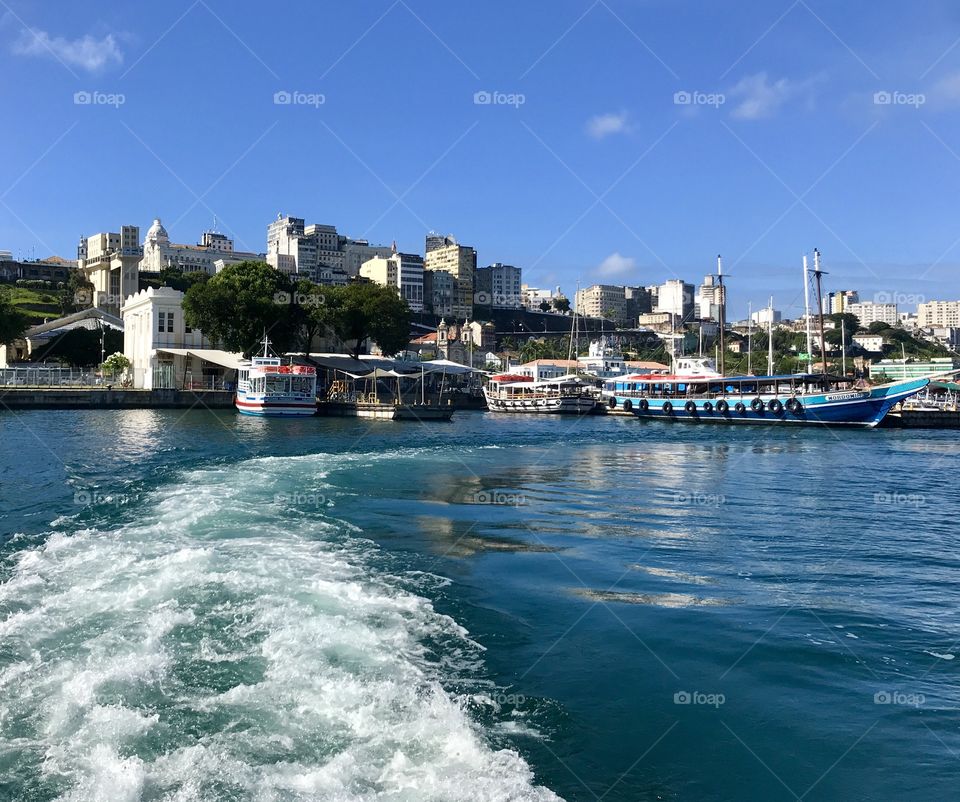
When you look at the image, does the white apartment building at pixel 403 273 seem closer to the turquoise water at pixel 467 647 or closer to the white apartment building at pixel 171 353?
the white apartment building at pixel 171 353

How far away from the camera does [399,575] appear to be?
980cm

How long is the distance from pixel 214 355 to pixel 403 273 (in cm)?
10830

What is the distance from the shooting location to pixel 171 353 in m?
60.1

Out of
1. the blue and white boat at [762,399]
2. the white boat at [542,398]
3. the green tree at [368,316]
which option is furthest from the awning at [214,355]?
the blue and white boat at [762,399]

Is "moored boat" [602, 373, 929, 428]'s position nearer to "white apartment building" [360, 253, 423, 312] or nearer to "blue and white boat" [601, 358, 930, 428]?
"blue and white boat" [601, 358, 930, 428]

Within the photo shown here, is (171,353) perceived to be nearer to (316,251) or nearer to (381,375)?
(381,375)

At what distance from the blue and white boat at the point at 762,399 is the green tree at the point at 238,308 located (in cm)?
2636

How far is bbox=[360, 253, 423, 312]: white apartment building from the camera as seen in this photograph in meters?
164

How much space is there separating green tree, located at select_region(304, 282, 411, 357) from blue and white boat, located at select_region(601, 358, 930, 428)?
1896cm

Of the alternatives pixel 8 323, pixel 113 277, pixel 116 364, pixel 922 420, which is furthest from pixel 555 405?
pixel 113 277

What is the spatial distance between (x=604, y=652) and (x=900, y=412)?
49456mm

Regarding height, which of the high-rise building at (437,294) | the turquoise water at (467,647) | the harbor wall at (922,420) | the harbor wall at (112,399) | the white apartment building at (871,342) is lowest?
the turquoise water at (467,647)

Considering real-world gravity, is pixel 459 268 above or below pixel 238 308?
above

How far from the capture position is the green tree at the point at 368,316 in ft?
208
